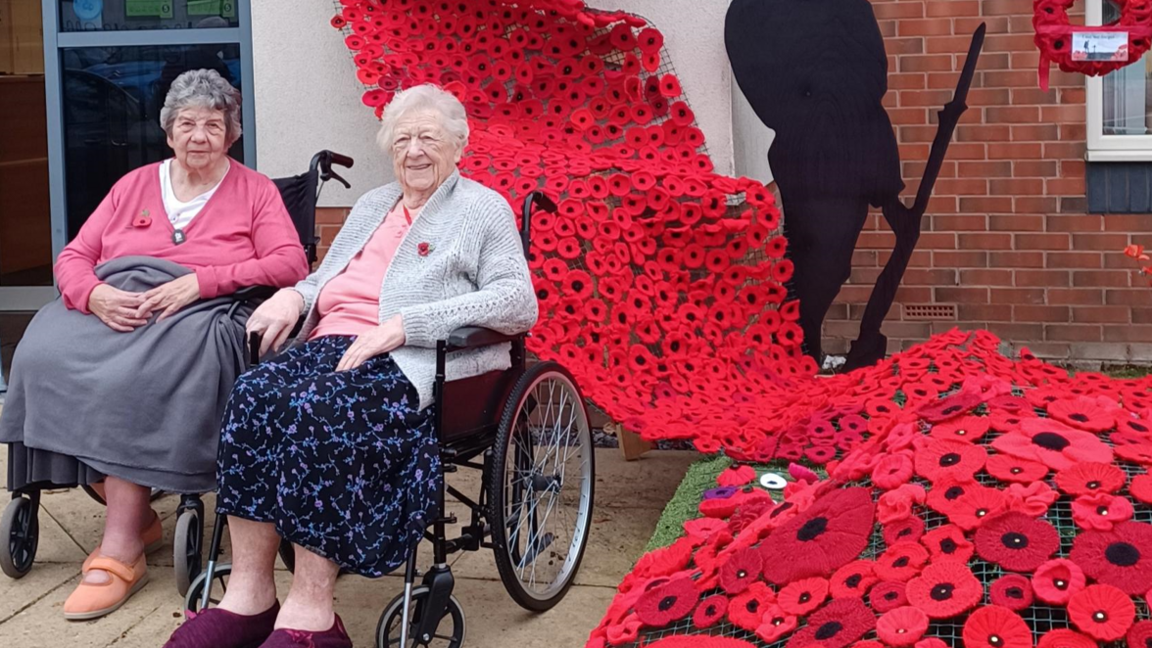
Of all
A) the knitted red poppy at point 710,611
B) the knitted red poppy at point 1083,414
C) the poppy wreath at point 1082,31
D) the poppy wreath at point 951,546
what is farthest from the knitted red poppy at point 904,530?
the poppy wreath at point 1082,31

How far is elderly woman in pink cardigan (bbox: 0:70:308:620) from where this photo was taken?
3.55 metres

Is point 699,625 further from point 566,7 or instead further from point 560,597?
point 566,7

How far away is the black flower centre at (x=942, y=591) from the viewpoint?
2.43 m

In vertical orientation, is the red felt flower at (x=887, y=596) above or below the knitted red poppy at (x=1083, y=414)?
below

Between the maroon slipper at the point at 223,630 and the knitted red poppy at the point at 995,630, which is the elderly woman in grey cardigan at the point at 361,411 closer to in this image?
the maroon slipper at the point at 223,630

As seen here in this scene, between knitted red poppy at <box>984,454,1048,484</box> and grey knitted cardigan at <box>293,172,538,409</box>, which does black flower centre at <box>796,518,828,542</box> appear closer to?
knitted red poppy at <box>984,454,1048,484</box>

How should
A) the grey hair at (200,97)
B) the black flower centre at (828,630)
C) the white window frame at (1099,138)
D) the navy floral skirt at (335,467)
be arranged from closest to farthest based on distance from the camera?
the black flower centre at (828,630) → the navy floral skirt at (335,467) → the grey hair at (200,97) → the white window frame at (1099,138)

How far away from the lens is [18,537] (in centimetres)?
373

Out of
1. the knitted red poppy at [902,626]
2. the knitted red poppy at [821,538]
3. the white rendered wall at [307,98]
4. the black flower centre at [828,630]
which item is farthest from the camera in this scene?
the white rendered wall at [307,98]

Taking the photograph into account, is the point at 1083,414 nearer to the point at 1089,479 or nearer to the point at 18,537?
the point at 1089,479

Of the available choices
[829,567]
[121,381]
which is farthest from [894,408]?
[121,381]

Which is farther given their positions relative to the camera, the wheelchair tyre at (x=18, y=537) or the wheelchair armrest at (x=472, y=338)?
the wheelchair tyre at (x=18, y=537)

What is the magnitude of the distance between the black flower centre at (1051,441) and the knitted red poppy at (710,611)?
747mm

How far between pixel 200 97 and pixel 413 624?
5.42 ft
